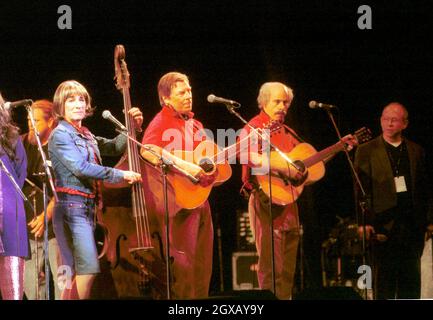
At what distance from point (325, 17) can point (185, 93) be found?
156cm

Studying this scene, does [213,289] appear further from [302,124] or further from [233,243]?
[302,124]

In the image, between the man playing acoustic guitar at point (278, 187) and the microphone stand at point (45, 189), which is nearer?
the microphone stand at point (45, 189)

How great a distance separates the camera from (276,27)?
7.55 metres

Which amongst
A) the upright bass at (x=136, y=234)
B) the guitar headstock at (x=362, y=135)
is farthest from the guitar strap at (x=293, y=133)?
the upright bass at (x=136, y=234)

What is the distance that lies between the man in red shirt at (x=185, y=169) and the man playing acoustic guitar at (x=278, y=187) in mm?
481

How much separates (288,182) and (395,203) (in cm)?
107

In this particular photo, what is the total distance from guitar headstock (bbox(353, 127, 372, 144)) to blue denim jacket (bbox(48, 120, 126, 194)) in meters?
2.27

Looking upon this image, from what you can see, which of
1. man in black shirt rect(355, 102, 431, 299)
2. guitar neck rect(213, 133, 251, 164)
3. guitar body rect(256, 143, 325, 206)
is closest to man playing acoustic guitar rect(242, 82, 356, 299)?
Answer: guitar body rect(256, 143, 325, 206)

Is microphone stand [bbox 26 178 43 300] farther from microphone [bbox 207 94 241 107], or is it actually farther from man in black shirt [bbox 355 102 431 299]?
man in black shirt [bbox 355 102 431 299]

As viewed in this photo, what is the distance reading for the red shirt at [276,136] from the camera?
294 inches

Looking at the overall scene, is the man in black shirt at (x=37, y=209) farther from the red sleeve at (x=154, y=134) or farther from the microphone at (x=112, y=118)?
the red sleeve at (x=154, y=134)

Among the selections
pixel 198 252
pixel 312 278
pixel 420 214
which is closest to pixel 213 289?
pixel 198 252

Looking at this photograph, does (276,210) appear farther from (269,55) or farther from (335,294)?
(269,55)

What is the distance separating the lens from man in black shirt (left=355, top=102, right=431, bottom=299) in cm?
744
